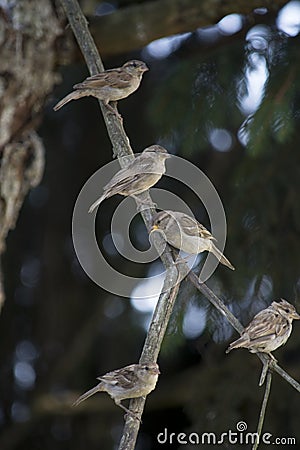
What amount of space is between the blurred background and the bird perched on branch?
53cm

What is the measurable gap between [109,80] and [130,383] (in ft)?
1.79

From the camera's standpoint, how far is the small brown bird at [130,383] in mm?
930

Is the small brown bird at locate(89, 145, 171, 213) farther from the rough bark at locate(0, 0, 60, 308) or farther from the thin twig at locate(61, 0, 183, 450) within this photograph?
the rough bark at locate(0, 0, 60, 308)

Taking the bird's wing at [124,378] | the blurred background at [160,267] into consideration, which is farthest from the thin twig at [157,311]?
the blurred background at [160,267]

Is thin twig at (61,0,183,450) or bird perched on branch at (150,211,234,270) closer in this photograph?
thin twig at (61,0,183,450)

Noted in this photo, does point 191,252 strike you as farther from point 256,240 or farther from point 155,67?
point 155,67

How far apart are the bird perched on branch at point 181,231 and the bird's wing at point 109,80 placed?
37cm

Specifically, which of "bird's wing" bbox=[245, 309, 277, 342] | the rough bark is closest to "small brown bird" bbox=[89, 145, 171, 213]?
"bird's wing" bbox=[245, 309, 277, 342]

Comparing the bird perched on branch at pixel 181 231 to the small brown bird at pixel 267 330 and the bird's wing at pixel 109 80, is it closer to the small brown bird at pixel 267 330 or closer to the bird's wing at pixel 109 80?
the small brown bird at pixel 267 330

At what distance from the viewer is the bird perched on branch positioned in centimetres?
101

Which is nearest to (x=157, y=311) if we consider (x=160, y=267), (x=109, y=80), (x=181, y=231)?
(x=181, y=231)

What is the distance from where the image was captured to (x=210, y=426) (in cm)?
207

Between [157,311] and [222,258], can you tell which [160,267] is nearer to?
[222,258]

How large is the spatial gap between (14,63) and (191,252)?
3.77 feet
